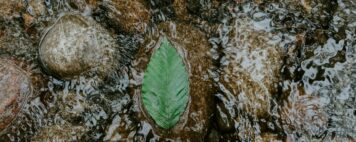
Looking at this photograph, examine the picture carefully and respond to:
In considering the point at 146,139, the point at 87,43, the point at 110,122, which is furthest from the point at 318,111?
the point at 87,43

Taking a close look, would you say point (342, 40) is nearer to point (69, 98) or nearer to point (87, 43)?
point (87, 43)

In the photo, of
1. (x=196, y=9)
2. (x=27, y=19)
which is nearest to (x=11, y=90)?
(x=27, y=19)

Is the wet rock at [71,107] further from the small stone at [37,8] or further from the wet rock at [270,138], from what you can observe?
the wet rock at [270,138]

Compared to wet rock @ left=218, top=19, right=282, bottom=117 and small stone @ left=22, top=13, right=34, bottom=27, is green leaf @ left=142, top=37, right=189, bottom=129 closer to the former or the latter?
wet rock @ left=218, top=19, right=282, bottom=117

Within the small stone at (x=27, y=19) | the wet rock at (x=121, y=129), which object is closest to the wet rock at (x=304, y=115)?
the wet rock at (x=121, y=129)

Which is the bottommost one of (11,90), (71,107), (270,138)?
(270,138)

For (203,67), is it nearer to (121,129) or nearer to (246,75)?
(246,75)
